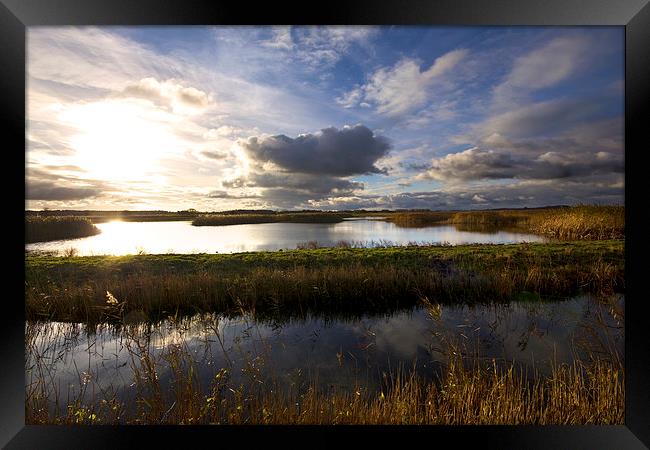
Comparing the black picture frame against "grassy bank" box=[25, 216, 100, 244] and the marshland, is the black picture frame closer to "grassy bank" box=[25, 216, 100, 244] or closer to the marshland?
the marshland

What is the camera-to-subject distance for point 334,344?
517cm

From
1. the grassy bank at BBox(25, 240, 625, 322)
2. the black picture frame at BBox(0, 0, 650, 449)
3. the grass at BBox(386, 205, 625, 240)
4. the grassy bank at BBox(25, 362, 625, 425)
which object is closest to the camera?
the black picture frame at BBox(0, 0, 650, 449)

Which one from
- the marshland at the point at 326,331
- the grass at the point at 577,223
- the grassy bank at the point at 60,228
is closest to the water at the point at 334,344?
the marshland at the point at 326,331

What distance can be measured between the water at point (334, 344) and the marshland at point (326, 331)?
0.04 metres

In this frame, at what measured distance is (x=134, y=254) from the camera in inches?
344

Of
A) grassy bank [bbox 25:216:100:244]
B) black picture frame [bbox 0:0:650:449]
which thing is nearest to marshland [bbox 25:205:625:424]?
black picture frame [bbox 0:0:650:449]

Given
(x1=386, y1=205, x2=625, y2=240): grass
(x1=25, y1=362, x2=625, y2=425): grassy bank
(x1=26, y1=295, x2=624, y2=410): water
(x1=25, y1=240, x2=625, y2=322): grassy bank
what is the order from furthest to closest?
1. (x1=386, y1=205, x2=625, y2=240): grass
2. (x1=25, y1=240, x2=625, y2=322): grassy bank
3. (x1=26, y1=295, x2=624, y2=410): water
4. (x1=25, y1=362, x2=625, y2=425): grassy bank

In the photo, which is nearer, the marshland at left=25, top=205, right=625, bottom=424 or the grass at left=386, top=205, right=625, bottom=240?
the marshland at left=25, top=205, right=625, bottom=424

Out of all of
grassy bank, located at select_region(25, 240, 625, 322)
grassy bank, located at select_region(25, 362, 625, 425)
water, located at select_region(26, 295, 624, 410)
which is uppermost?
grassy bank, located at select_region(25, 240, 625, 322)

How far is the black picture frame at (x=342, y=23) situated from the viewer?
1.91 m

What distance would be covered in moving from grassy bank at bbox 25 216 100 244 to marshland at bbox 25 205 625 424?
1.21 metres

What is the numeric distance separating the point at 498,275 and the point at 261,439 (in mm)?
7076

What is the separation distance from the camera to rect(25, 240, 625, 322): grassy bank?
20.1ft

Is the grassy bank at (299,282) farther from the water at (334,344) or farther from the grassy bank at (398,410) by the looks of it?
the grassy bank at (398,410)
